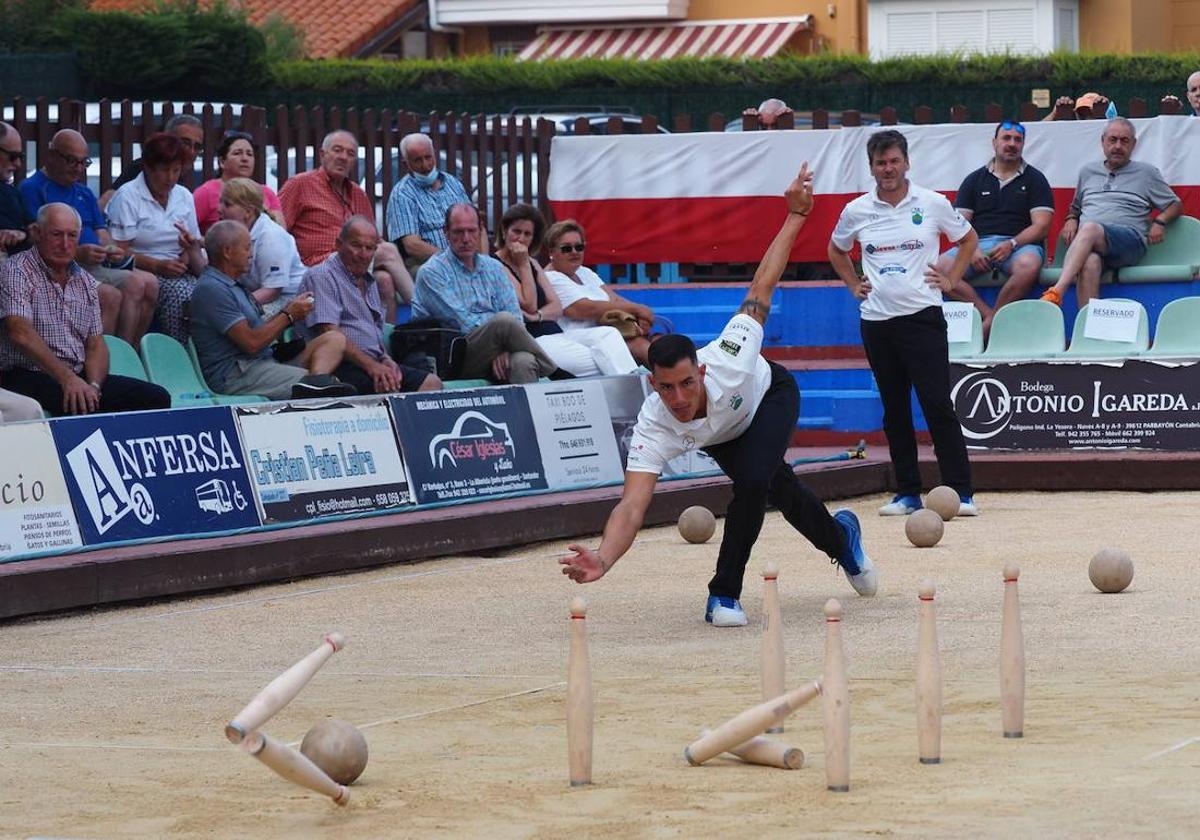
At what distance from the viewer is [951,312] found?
16.0m

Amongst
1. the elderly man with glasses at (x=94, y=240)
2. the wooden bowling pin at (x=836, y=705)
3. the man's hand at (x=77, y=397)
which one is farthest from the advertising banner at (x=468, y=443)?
the wooden bowling pin at (x=836, y=705)

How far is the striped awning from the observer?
1533 inches

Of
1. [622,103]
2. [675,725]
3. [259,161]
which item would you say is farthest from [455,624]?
[622,103]

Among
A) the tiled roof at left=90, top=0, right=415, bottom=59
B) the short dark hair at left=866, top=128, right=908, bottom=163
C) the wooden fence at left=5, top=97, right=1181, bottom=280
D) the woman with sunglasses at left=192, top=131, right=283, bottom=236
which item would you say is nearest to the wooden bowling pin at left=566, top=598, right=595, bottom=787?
the short dark hair at left=866, top=128, right=908, bottom=163

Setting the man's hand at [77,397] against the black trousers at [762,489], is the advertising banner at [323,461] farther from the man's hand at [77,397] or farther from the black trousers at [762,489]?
the black trousers at [762,489]

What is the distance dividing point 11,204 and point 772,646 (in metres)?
7.08

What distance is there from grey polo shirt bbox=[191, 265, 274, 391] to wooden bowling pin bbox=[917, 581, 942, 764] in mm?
7190

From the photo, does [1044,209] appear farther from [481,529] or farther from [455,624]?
[455,624]

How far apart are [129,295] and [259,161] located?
10.3 ft

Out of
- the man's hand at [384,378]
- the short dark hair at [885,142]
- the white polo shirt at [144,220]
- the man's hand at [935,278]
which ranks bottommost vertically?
the man's hand at [384,378]

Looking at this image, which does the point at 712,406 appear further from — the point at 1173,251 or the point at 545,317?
the point at 1173,251

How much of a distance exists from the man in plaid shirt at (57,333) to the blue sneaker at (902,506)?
4.62 m

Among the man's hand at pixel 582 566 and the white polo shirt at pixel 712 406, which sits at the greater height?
the white polo shirt at pixel 712 406

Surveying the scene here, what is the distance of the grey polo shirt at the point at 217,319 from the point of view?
12.5 m
